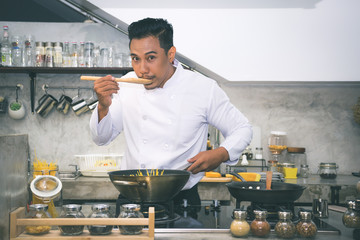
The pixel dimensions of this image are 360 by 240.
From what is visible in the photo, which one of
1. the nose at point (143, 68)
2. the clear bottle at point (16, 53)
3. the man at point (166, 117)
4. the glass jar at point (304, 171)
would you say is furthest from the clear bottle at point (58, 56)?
the glass jar at point (304, 171)

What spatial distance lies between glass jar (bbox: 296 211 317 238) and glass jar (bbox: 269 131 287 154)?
2719mm

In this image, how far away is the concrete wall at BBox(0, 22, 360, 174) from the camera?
4.14 meters

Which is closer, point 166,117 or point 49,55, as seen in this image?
point 166,117

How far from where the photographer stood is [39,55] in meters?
3.77

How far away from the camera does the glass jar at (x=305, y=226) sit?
139 centimetres

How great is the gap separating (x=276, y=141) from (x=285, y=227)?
284 centimetres

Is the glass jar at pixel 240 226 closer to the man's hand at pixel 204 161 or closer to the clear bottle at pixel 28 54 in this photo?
the man's hand at pixel 204 161

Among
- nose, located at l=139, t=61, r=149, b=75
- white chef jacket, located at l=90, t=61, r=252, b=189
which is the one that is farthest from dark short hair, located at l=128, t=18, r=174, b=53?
white chef jacket, located at l=90, t=61, r=252, b=189

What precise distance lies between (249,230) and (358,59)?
115 inches

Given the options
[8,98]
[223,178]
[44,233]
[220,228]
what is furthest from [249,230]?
[8,98]

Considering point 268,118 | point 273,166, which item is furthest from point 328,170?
point 268,118

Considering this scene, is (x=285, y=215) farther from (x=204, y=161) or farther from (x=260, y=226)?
(x=204, y=161)

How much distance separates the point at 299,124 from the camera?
13.9ft

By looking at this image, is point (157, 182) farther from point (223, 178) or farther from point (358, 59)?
point (358, 59)
